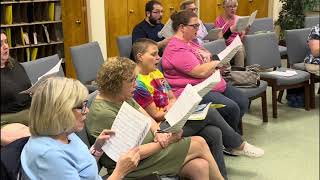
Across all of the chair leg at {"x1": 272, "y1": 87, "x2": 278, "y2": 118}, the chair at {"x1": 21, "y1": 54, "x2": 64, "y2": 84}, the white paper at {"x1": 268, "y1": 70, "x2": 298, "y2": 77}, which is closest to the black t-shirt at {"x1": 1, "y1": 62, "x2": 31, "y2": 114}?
the chair at {"x1": 21, "y1": 54, "x2": 64, "y2": 84}

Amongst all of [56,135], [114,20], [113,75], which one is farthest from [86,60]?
[56,135]

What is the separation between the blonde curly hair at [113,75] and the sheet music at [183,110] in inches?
11.9

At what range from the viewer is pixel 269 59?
4.09 metres

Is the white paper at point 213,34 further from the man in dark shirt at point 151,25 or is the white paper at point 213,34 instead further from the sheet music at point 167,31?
the sheet music at point 167,31

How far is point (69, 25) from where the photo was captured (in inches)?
209

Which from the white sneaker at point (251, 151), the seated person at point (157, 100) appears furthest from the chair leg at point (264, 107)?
the seated person at point (157, 100)

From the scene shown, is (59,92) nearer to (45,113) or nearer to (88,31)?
(45,113)

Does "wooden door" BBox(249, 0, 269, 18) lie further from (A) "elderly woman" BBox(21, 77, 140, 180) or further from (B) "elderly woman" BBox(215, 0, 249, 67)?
(A) "elderly woman" BBox(21, 77, 140, 180)

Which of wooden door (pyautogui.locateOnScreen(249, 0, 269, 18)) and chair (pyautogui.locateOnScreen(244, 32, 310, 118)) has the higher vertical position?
wooden door (pyautogui.locateOnScreen(249, 0, 269, 18))

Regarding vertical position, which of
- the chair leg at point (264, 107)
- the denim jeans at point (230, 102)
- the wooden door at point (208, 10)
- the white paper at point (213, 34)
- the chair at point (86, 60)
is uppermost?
the wooden door at point (208, 10)

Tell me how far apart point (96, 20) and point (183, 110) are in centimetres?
351

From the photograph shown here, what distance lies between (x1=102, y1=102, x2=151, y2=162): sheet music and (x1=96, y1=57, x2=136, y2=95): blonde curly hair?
159mm

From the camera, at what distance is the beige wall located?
528 cm

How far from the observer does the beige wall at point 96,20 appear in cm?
528
